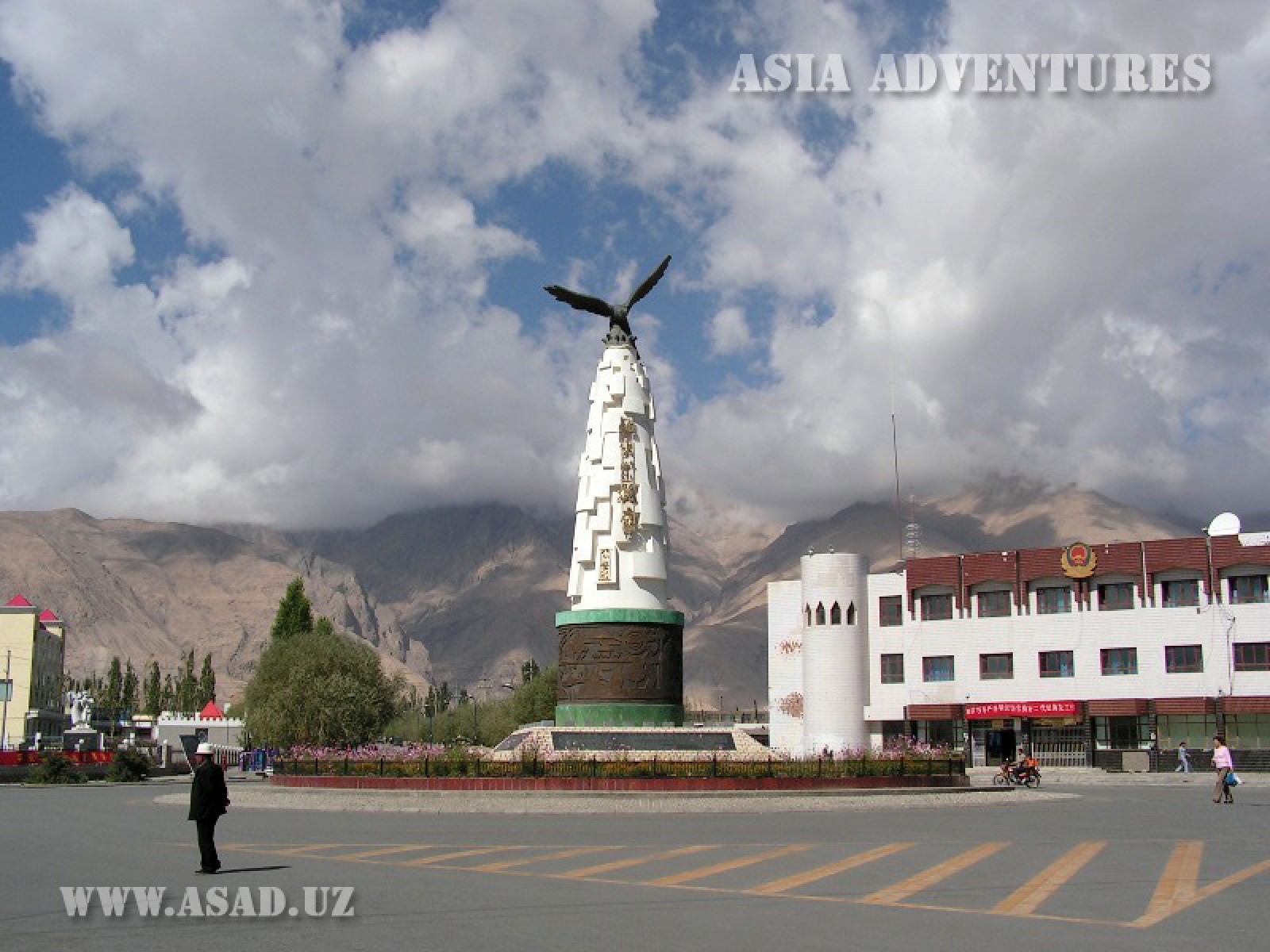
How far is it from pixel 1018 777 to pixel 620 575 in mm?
14717

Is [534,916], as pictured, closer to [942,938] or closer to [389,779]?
[942,938]

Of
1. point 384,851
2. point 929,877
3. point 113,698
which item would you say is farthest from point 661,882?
point 113,698

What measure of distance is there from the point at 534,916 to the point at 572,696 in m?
31.2

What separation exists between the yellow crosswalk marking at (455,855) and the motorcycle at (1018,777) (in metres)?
24.4

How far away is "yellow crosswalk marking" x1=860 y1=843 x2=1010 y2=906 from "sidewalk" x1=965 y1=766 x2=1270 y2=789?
74.6ft

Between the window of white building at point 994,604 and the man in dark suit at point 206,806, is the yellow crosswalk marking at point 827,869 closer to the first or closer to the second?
the man in dark suit at point 206,806

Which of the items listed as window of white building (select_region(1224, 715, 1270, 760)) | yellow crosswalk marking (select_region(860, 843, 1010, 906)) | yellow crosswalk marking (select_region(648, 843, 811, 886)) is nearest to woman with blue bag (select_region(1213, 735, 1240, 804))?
yellow crosswalk marking (select_region(860, 843, 1010, 906))

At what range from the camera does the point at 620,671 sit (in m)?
43.8

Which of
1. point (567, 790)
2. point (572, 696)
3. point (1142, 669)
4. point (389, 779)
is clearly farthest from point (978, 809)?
point (1142, 669)

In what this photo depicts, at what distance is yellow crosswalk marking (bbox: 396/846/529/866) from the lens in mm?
17891

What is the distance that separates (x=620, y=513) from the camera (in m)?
45.8

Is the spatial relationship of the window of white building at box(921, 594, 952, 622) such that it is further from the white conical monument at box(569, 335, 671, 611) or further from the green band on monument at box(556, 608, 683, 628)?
the green band on monument at box(556, 608, 683, 628)

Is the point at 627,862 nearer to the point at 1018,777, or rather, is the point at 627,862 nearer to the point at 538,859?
the point at 538,859

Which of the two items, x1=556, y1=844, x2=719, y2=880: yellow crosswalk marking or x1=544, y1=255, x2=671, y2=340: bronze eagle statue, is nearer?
x1=556, y1=844, x2=719, y2=880: yellow crosswalk marking
